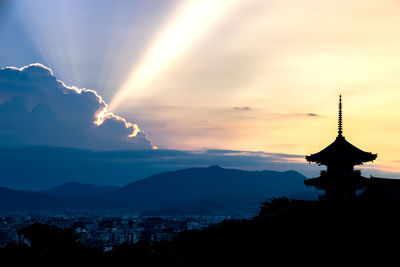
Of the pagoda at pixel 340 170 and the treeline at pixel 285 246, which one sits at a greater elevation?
the pagoda at pixel 340 170

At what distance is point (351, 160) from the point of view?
2111 inches

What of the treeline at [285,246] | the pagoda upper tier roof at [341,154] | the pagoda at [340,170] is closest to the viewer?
the treeline at [285,246]

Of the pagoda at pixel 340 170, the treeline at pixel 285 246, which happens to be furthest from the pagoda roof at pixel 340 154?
the treeline at pixel 285 246

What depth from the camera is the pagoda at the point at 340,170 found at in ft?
174

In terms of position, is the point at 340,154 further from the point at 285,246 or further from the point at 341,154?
the point at 285,246

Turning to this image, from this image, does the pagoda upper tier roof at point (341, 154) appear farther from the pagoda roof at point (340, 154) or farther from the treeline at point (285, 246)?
the treeline at point (285, 246)

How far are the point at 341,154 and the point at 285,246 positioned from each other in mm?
17605

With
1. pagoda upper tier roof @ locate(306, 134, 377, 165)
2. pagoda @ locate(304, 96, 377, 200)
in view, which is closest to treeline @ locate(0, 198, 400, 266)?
pagoda @ locate(304, 96, 377, 200)

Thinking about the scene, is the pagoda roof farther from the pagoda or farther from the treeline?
the treeline

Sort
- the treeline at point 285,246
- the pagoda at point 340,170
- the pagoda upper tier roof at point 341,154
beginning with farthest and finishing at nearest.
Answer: the pagoda upper tier roof at point 341,154 < the pagoda at point 340,170 < the treeline at point 285,246

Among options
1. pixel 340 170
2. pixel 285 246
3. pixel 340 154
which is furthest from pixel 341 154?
pixel 285 246

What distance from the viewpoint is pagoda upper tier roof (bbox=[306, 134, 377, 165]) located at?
176ft

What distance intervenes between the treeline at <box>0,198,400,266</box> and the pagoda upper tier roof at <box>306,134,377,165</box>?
712cm

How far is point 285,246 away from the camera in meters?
39.8
